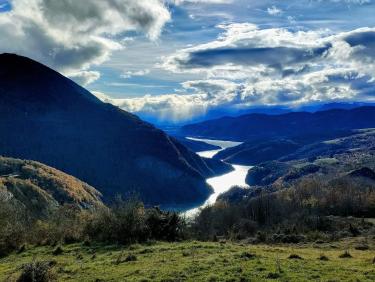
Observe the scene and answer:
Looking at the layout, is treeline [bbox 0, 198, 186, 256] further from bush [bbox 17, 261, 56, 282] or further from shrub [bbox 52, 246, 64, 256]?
bush [bbox 17, 261, 56, 282]

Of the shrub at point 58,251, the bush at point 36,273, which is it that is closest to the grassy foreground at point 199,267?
the bush at point 36,273

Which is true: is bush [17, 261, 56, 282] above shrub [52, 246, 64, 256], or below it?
above

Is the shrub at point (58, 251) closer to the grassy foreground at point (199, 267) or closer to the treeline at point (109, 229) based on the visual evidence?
the grassy foreground at point (199, 267)

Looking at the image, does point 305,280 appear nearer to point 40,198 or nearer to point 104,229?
point 104,229

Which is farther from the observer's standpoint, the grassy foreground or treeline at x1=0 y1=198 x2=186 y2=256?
treeline at x1=0 y1=198 x2=186 y2=256

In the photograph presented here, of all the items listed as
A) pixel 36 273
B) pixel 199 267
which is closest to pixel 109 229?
pixel 199 267

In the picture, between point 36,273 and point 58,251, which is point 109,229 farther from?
point 36,273

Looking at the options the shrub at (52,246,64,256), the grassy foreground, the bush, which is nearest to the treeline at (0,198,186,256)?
the shrub at (52,246,64,256)

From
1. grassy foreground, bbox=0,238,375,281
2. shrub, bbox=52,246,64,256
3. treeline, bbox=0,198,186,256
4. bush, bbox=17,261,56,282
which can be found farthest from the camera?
treeline, bbox=0,198,186,256

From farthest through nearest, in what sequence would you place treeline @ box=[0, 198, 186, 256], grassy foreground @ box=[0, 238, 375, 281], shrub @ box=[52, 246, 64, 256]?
treeline @ box=[0, 198, 186, 256] < shrub @ box=[52, 246, 64, 256] < grassy foreground @ box=[0, 238, 375, 281]
